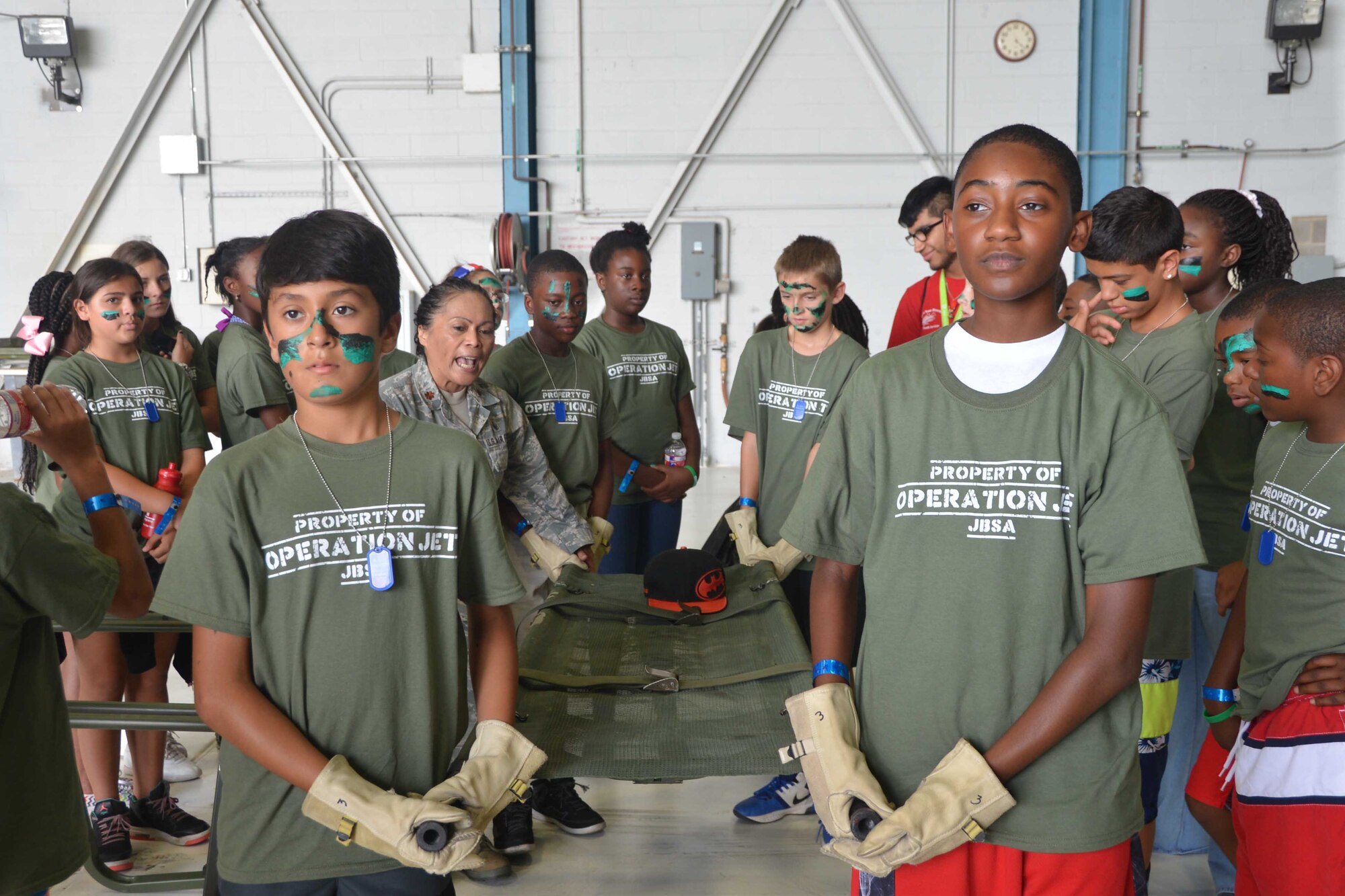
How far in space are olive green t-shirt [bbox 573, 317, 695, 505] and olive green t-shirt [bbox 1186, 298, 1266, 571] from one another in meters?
1.84

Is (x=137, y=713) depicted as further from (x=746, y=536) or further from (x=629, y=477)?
(x=629, y=477)

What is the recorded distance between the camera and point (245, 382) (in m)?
3.05

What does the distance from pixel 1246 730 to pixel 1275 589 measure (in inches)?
10.5

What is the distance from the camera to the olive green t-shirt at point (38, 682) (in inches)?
50.6

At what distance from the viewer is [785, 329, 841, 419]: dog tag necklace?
9.46 feet

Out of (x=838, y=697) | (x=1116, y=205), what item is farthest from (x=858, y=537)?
(x=1116, y=205)

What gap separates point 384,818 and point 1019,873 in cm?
83

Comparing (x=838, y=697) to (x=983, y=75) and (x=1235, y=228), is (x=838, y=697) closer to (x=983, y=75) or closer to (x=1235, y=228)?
(x=1235, y=228)

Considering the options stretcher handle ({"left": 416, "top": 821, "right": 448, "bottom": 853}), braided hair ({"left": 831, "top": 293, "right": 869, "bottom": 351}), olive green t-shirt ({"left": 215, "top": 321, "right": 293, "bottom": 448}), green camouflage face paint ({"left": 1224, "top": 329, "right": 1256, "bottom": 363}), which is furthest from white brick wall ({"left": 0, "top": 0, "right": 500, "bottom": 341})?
stretcher handle ({"left": 416, "top": 821, "right": 448, "bottom": 853})

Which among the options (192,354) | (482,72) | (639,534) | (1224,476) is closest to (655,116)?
(482,72)

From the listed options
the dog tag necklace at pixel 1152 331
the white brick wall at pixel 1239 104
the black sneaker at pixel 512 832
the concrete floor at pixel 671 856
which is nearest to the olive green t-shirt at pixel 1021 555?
the dog tag necklace at pixel 1152 331

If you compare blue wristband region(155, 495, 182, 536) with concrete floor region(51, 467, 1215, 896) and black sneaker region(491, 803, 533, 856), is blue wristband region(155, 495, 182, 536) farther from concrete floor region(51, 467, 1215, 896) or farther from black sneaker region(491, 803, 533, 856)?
black sneaker region(491, 803, 533, 856)

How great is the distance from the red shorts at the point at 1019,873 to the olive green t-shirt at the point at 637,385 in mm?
2402

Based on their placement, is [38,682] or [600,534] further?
[600,534]
